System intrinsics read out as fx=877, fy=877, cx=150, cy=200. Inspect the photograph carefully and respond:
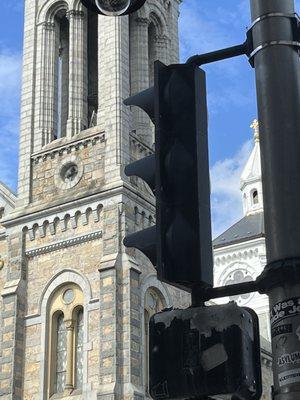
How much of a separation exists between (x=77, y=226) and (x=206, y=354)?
72.4 feet

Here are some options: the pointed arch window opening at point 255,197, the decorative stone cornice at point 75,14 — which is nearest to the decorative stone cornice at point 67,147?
the decorative stone cornice at point 75,14

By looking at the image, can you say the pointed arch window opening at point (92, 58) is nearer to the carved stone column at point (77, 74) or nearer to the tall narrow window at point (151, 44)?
the carved stone column at point (77, 74)

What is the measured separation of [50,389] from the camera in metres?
23.9

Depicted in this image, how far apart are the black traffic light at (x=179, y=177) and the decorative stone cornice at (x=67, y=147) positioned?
22126mm

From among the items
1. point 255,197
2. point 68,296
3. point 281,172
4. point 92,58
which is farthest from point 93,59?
point 255,197

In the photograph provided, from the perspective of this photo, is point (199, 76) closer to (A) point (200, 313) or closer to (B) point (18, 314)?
(A) point (200, 313)

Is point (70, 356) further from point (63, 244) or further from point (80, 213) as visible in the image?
point (80, 213)

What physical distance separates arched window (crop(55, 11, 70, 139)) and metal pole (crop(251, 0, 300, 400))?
24.2 metres

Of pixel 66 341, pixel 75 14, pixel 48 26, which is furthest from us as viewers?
pixel 48 26

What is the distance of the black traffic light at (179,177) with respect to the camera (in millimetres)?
3492

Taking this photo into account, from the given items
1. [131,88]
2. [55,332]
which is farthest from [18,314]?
[131,88]

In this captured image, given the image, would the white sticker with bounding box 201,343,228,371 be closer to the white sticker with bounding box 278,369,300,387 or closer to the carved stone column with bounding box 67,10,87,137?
the white sticker with bounding box 278,369,300,387

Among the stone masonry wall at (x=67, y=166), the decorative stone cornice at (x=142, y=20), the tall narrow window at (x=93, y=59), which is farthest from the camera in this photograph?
the tall narrow window at (x=93, y=59)

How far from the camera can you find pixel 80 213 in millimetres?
25219
